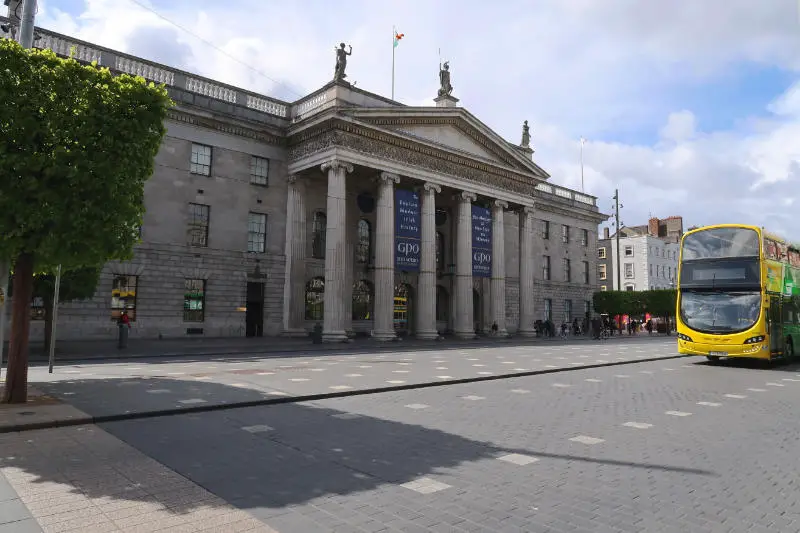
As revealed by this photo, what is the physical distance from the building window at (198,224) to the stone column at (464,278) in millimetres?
16200

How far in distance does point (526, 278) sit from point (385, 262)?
1459 cm

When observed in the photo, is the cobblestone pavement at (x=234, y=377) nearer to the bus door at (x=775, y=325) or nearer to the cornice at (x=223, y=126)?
the bus door at (x=775, y=325)

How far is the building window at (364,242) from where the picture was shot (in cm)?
3684

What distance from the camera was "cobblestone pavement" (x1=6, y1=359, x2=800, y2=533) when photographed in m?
4.72

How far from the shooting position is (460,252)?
120ft

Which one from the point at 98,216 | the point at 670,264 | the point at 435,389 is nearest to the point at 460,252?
the point at 435,389

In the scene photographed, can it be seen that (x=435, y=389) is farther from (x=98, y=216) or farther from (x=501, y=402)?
(x=98, y=216)

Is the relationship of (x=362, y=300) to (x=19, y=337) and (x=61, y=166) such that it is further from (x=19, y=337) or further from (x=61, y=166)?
(x=61, y=166)

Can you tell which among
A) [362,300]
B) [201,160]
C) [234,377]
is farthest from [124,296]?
[234,377]

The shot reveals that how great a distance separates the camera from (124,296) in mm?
26891

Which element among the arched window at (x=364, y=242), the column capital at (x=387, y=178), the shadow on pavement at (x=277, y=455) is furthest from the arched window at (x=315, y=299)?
the shadow on pavement at (x=277, y=455)

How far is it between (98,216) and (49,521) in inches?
244

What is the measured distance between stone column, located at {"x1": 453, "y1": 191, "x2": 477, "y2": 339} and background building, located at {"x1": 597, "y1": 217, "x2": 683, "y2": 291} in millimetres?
44562

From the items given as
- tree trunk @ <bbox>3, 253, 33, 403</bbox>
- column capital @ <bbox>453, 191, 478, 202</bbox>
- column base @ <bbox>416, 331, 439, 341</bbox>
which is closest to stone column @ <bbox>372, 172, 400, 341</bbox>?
column base @ <bbox>416, 331, 439, 341</bbox>
